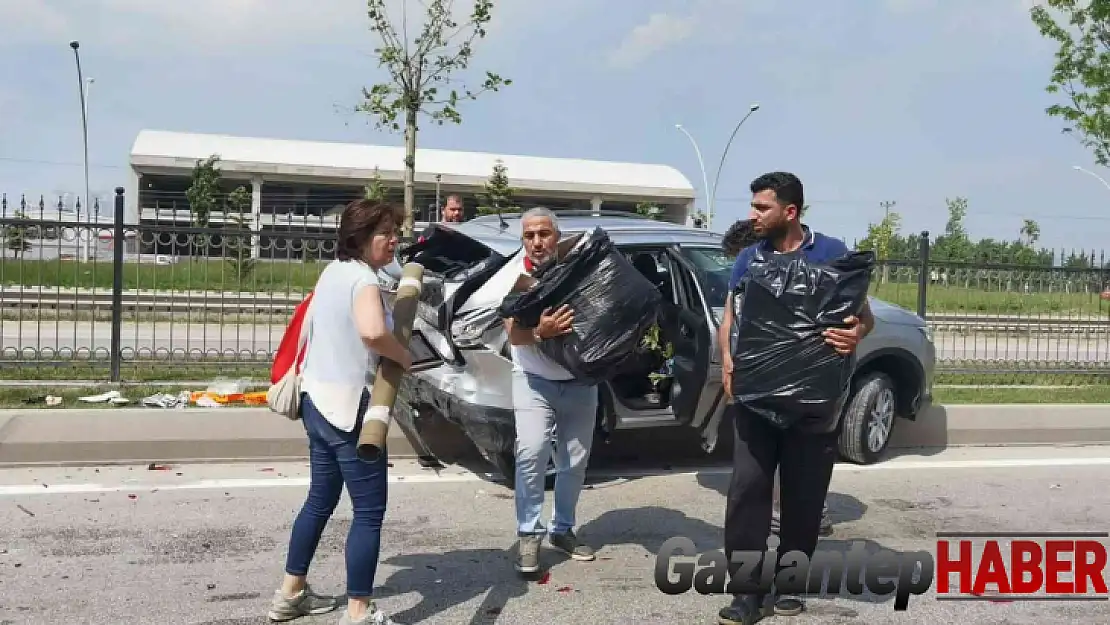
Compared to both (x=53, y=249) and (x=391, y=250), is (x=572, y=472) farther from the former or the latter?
(x=53, y=249)

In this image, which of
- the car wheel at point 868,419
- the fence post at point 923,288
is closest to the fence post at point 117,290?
the car wheel at point 868,419

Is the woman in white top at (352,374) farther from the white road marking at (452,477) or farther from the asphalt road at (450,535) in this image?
the white road marking at (452,477)

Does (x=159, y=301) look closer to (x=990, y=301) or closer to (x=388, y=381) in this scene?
(x=388, y=381)

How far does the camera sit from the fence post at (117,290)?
8.60 metres

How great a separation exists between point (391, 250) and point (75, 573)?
2.25 meters

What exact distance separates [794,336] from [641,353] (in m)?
2.16

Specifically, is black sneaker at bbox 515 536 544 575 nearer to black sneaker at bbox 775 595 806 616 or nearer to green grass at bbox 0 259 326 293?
black sneaker at bbox 775 595 806 616

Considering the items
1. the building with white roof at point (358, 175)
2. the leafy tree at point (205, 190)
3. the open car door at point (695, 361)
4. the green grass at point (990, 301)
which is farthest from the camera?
the building with white roof at point (358, 175)

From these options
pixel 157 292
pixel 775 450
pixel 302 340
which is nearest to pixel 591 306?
pixel 775 450

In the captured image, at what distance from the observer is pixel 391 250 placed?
12.8ft

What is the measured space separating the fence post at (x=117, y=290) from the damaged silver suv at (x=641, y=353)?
11.4ft

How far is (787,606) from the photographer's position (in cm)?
427

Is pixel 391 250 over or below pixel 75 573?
over

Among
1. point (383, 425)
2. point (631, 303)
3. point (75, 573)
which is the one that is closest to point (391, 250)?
point (383, 425)
